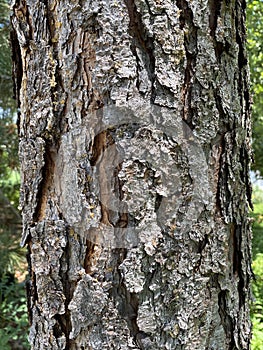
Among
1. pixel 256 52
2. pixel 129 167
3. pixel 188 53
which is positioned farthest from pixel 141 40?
pixel 256 52

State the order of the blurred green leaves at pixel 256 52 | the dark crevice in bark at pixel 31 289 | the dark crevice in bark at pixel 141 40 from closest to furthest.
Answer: the dark crevice in bark at pixel 141 40 → the dark crevice in bark at pixel 31 289 → the blurred green leaves at pixel 256 52

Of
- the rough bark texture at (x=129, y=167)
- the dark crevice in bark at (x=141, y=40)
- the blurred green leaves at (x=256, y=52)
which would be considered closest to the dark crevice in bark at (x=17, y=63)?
the rough bark texture at (x=129, y=167)

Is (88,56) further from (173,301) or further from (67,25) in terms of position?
(173,301)

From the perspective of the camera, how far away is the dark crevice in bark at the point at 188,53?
0.78 meters

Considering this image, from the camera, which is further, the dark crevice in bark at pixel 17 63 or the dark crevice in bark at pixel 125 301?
the dark crevice in bark at pixel 17 63

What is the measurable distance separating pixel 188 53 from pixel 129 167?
24 centimetres

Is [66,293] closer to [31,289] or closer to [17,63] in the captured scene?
[31,289]

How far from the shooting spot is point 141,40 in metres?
0.75

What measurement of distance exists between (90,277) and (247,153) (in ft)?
1.37

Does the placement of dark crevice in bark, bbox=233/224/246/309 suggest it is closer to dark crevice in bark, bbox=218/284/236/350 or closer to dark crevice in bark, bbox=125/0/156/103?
dark crevice in bark, bbox=218/284/236/350

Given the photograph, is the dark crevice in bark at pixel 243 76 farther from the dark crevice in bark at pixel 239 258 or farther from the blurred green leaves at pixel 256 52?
the blurred green leaves at pixel 256 52

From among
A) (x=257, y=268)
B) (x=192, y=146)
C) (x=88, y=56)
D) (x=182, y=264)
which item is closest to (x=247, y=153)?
(x=192, y=146)

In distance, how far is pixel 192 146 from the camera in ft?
2.61

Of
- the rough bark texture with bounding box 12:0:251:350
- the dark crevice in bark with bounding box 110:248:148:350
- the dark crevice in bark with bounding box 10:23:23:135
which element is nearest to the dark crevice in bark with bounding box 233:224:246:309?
the rough bark texture with bounding box 12:0:251:350
